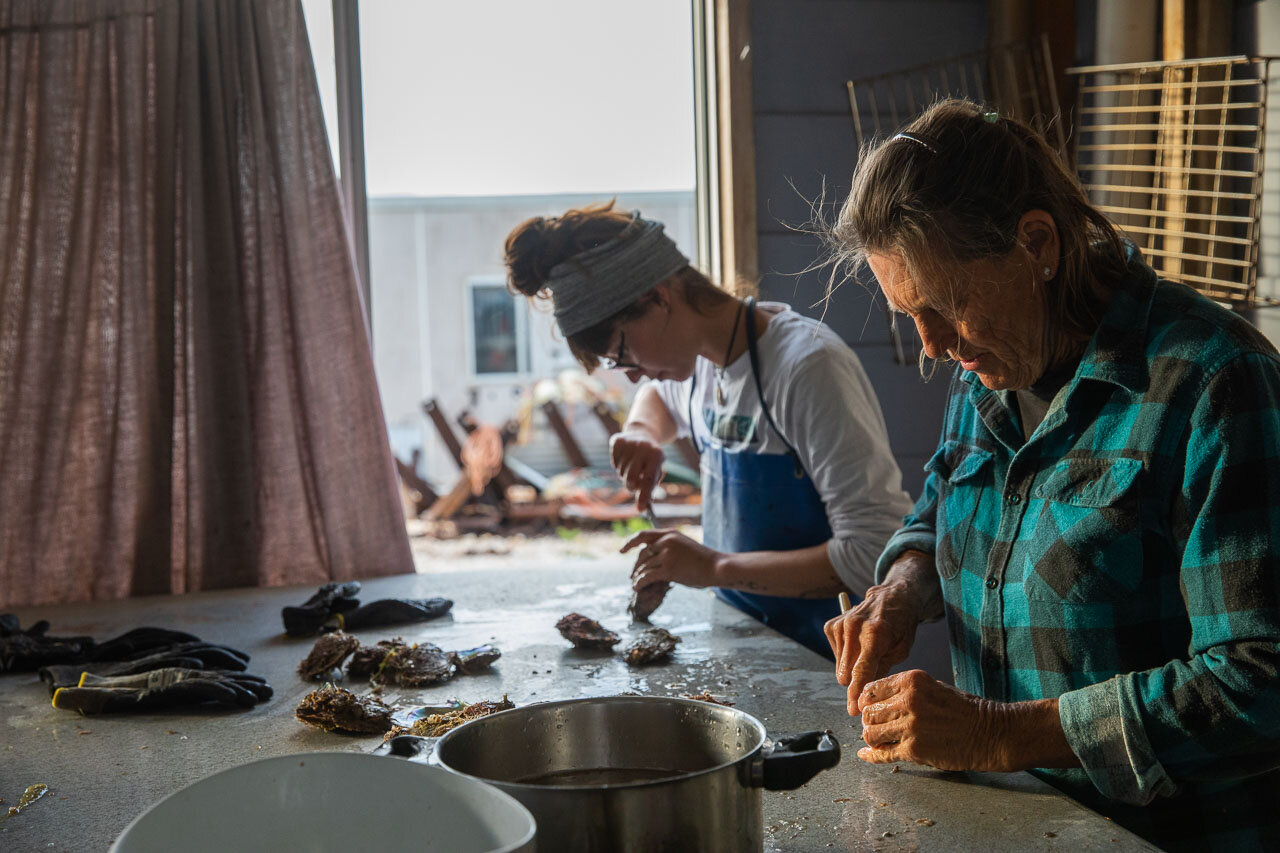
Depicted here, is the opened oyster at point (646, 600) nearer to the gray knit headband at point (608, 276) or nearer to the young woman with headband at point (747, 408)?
the young woman with headband at point (747, 408)

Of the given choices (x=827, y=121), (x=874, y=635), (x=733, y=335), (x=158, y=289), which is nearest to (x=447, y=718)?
(x=874, y=635)

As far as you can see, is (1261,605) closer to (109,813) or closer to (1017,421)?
(1017,421)

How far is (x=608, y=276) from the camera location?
2.11m

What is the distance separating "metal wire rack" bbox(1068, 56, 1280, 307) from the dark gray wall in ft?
2.21

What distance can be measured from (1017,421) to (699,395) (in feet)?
3.44

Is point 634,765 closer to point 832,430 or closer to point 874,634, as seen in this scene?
point 874,634

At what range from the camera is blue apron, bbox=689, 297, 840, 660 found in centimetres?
215

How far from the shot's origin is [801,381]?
2053mm

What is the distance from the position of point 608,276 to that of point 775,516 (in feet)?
1.97

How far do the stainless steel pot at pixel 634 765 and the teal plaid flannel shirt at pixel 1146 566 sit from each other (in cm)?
39

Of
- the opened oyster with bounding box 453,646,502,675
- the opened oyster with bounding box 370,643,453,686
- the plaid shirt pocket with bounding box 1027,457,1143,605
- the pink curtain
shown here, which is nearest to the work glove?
the opened oyster with bounding box 370,643,453,686

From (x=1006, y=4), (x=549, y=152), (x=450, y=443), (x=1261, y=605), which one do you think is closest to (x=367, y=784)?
(x=1261, y=605)

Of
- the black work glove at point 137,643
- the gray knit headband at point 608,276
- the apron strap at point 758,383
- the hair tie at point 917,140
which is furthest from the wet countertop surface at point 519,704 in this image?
the hair tie at point 917,140

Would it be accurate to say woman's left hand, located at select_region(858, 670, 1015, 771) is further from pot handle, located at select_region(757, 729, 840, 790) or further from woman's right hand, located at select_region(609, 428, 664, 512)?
woman's right hand, located at select_region(609, 428, 664, 512)
